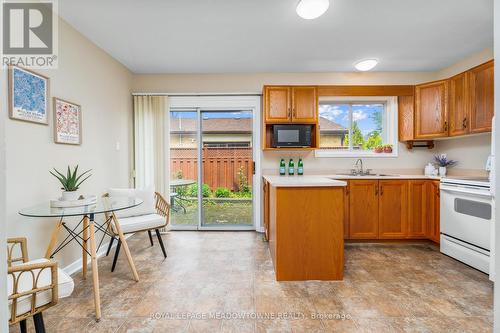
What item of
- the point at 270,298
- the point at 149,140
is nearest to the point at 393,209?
the point at 270,298

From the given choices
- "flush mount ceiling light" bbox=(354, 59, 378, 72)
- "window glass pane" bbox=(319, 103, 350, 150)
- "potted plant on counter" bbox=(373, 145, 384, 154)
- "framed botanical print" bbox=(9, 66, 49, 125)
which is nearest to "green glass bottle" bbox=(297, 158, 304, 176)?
"window glass pane" bbox=(319, 103, 350, 150)

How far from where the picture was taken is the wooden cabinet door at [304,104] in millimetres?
3699

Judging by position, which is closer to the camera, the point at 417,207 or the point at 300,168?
the point at 417,207

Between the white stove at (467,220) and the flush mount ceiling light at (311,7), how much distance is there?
226 centimetres

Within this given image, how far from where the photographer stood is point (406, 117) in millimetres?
3822

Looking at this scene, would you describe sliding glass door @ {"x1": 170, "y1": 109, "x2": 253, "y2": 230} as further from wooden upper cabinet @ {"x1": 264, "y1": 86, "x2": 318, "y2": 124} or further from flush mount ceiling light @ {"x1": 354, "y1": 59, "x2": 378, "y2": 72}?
flush mount ceiling light @ {"x1": 354, "y1": 59, "x2": 378, "y2": 72}

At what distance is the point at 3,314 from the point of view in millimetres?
679

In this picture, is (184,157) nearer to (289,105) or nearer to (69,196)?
(289,105)

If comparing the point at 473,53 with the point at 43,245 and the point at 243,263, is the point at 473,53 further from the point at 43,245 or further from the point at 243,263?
the point at 43,245

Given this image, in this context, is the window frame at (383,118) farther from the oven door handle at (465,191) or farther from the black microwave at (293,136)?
the oven door handle at (465,191)

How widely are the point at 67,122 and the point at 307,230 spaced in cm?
252

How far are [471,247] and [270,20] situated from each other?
308cm

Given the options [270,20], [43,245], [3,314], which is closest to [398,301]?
[3,314]

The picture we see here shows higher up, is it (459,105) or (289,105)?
(289,105)
